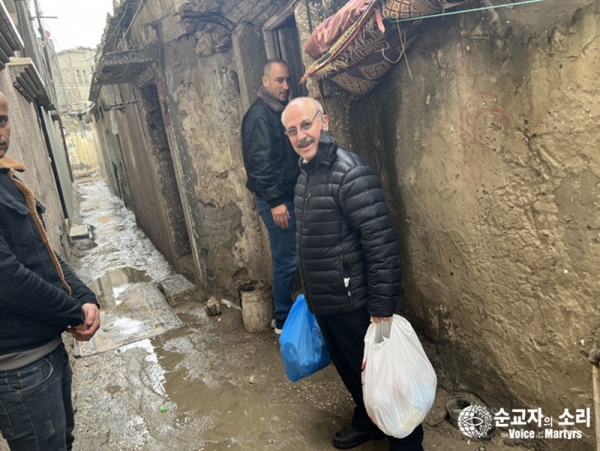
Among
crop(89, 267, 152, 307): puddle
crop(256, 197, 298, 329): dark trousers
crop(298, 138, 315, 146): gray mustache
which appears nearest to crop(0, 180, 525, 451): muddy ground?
crop(256, 197, 298, 329): dark trousers

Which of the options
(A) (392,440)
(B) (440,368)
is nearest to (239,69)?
(B) (440,368)

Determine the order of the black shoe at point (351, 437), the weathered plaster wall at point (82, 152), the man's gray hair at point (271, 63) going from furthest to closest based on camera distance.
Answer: the weathered plaster wall at point (82, 152)
the man's gray hair at point (271, 63)
the black shoe at point (351, 437)

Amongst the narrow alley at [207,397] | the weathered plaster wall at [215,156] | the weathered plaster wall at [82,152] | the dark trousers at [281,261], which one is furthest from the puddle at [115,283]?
the weathered plaster wall at [82,152]

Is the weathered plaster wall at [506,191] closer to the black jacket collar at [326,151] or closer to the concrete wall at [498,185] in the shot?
the concrete wall at [498,185]

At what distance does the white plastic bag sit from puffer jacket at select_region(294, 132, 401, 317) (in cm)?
16

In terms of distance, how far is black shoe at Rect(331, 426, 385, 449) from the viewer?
2.60m

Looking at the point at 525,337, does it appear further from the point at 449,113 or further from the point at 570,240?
the point at 449,113

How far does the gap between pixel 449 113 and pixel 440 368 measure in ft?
5.33

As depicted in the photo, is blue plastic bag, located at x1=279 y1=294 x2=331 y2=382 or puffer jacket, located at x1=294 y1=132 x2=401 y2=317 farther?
blue plastic bag, located at x1=279 y1=294 x2=331 y2=382

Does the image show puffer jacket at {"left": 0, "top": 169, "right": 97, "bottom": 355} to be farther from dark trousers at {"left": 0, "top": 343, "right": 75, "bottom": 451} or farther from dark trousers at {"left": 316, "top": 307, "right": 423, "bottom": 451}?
dark trousers at {"left": 316, "top": 307, "right": 423, "bottom": 451}

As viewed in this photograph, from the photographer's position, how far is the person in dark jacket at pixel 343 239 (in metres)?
2.17

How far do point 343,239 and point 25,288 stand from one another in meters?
1.40

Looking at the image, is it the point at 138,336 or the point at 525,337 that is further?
the point at 138,336

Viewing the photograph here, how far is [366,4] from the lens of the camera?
2.27m
